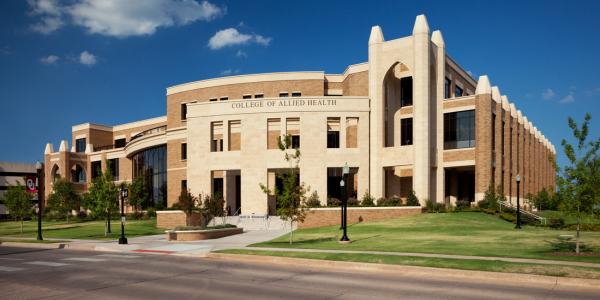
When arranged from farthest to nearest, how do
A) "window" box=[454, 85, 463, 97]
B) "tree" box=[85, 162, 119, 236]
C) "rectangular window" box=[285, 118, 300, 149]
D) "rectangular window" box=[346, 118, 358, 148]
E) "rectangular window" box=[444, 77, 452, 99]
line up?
"window" box=[454, 85, 463, 97] < "rectangular window" box=[444, 77, 452, 99] < "rectangular window" box=[346, 118, 358, 148] < "rectangular window" box=[285, 118, 300, 149] < "tree" box=[85, 162, 119, 236]

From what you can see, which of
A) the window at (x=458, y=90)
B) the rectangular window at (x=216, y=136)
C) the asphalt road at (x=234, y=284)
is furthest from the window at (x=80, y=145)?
the asphalt road at (x=234, y=284)

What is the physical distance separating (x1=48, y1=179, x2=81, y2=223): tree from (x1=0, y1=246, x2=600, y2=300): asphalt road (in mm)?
41601

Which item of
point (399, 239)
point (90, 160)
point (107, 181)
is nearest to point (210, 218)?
point (107, 181)

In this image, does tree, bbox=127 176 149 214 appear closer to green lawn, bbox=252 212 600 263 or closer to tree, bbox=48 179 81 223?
tree, bbox=48 179 81 223

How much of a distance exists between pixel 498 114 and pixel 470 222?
17.2 metres

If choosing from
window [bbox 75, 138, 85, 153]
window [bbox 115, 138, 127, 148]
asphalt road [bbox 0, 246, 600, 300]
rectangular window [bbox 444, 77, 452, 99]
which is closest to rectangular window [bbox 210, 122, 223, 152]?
rectangular window [bbox 444, 77, 452, 99]

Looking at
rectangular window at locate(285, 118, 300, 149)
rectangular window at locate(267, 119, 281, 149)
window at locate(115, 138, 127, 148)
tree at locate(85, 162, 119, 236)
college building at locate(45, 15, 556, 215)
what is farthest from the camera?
window at locate(115, 138, 127, 148)

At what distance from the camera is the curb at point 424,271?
547 inches

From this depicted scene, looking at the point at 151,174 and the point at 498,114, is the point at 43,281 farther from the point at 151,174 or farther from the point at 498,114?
the point at 151,174

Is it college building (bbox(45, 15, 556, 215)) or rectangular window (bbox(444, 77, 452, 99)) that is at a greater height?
rectangular window (bbox(444, 77, 452, 99))

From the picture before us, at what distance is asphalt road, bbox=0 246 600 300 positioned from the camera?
12695mm

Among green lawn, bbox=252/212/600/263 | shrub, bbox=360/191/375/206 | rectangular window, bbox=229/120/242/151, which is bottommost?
green lawn, bbox=252/212/600/263

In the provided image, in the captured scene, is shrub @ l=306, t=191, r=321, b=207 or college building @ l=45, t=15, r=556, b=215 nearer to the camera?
shrub @ l=306, t=191, r=321, b=207

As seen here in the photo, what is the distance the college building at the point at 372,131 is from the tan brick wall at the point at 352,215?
554 centimetres
